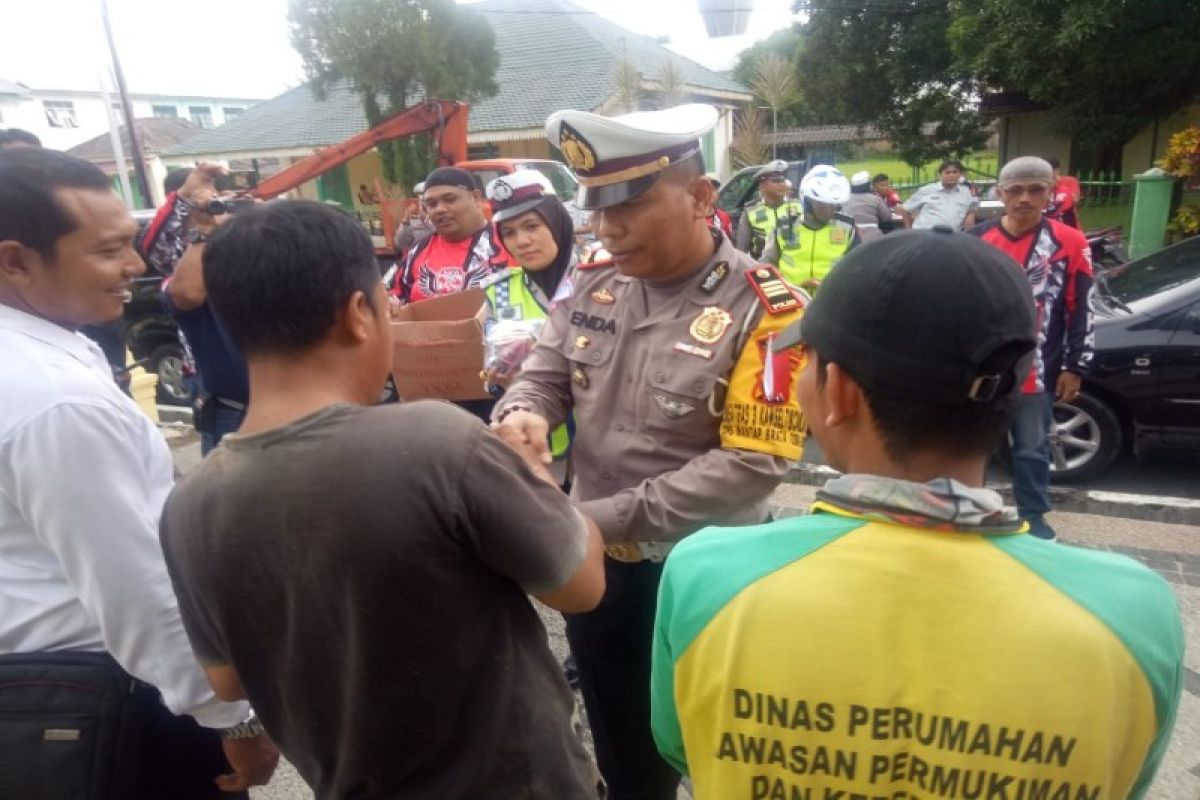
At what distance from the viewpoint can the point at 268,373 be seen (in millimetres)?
1181

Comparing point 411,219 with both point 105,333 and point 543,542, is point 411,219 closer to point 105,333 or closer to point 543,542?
point 105,333

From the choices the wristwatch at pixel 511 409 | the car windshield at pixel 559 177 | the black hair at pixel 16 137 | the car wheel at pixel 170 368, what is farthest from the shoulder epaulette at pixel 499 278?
the car windshield at pixel 559 177

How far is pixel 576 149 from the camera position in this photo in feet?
6.42

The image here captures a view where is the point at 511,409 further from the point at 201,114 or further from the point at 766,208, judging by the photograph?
the point at 201,114

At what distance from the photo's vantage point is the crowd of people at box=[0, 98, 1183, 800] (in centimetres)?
90

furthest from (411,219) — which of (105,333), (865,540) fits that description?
(865,540)

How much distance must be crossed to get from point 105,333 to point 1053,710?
12.9 ft

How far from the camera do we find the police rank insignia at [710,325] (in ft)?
6.02

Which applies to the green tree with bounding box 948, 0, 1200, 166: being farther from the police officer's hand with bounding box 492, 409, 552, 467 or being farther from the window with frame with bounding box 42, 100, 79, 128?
the window with frame with bounding box 42, 100, 79, 128

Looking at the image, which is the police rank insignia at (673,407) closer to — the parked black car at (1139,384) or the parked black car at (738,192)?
the parked black car at (1139,384)

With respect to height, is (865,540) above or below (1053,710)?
above

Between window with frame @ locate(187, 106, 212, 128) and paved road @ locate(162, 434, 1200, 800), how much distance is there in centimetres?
5773

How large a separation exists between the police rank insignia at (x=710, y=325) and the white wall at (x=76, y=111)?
47247mm

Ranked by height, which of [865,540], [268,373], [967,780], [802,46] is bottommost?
[967,780]
